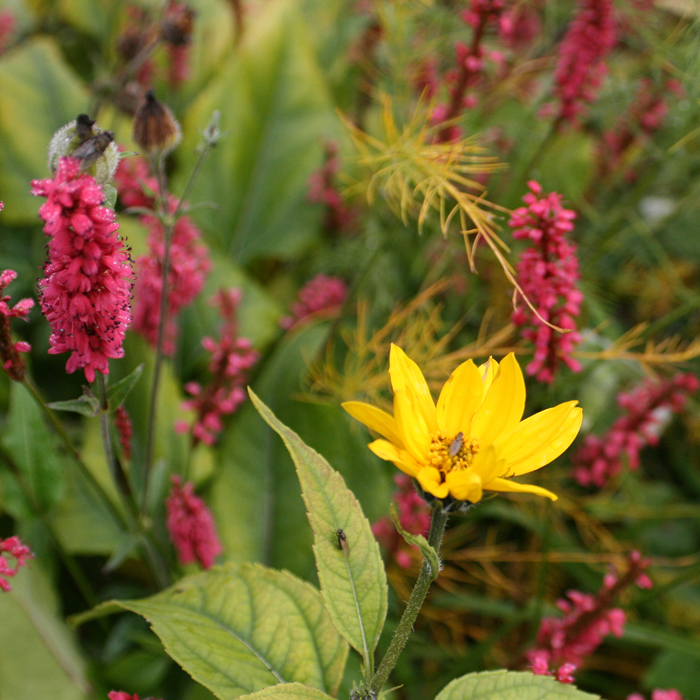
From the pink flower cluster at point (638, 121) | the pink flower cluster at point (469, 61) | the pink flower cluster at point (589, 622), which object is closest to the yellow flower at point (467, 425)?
the pink flower cluster at point (589, 622)

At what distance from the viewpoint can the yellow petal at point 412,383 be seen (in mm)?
383

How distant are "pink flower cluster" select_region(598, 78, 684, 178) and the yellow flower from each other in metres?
0.61

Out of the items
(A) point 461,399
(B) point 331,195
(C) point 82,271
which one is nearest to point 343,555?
(A) point 461,399

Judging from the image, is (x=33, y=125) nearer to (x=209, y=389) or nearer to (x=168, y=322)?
(x=168, y=322)

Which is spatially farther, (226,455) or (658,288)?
(658,288)

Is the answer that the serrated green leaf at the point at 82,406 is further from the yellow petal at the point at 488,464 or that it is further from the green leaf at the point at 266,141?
the green leaf at the point at 266,141

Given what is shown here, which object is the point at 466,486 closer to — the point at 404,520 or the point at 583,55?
the point at 404,520

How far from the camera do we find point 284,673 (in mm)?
444

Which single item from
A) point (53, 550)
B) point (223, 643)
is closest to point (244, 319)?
point (53, 550)

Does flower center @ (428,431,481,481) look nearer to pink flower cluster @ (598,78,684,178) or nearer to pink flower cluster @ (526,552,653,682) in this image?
pink flower cluster @ (526,552,653,682)

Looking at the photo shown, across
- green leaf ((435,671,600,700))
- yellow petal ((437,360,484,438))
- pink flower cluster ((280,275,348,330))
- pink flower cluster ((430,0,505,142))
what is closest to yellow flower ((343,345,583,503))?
yellow petal ((437,360,484,438))

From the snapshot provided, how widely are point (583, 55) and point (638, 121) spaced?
1.09 feet

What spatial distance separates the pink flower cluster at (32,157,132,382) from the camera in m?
0.31

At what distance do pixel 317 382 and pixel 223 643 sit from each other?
1.15 ft
